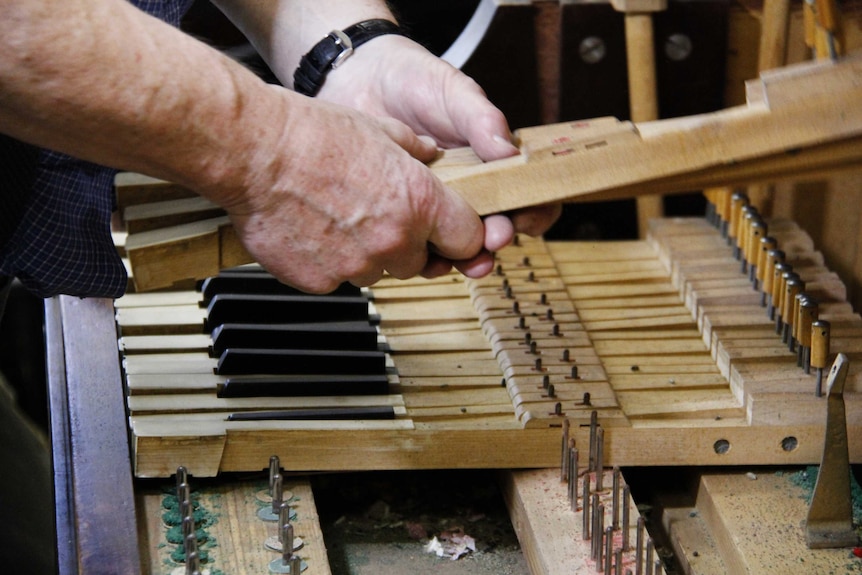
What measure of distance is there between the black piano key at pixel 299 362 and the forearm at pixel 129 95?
43 cm

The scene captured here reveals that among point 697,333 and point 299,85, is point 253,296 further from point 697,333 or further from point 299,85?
point 697,333

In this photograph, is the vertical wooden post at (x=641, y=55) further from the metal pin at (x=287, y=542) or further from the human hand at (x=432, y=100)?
the metal pin at (x=287, y=542)

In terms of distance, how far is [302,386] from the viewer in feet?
5.43

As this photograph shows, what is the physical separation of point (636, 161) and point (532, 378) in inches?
18.4

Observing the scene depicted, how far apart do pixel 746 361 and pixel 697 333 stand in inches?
6.4

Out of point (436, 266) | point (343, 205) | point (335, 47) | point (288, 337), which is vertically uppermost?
point (335, 47)

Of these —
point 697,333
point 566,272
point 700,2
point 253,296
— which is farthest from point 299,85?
point 700,2

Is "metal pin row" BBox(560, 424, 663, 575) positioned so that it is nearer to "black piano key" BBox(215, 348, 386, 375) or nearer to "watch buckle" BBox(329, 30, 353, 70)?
"black piano key" BBox(215, 348, 386, 375)

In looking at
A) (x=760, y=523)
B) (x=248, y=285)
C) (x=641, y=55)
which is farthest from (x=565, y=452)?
(x=641, y=55)

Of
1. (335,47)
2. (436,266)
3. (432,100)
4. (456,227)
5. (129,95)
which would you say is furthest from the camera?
(335,47)

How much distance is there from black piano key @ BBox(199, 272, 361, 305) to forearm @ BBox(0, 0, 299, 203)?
546 mm

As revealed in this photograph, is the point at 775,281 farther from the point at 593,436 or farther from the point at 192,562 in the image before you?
the point at 192,562

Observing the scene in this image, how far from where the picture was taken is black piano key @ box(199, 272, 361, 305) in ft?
6.04

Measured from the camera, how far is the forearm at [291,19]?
5.79 ft
